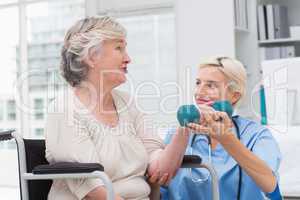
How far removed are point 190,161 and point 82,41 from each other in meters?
0.55

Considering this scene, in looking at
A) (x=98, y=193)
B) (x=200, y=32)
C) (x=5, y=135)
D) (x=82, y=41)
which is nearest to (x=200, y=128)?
(x=98, y=193)

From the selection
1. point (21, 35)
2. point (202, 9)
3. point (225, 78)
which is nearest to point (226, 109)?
point (225, 78)

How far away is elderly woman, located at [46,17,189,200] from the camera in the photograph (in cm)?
147

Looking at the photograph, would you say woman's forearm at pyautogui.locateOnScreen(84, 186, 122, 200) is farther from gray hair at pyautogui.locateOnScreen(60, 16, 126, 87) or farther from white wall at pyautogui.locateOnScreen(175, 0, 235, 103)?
white wall at pyautogui.locateOnScreen(175, 0, 235, 103)

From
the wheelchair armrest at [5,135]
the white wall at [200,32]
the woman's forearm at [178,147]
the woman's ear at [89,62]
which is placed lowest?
Answer: the woman's forearm at [178,147]

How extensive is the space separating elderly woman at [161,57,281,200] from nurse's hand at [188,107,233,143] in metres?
0.03

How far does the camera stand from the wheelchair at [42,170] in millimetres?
1329

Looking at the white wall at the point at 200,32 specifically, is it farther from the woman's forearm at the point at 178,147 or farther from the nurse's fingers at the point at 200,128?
the nurse's fingers at the point at 200,128

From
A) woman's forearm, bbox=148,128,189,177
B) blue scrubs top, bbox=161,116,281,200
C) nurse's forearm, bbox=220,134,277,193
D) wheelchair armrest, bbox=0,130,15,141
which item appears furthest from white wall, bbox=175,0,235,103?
wheelchair armrest, bbox=0,130,15,141

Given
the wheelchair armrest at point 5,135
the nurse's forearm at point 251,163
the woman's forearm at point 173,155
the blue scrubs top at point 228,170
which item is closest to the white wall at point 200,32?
the blue scrubs top at point 228,170

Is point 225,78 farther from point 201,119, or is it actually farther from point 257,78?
point 257,78

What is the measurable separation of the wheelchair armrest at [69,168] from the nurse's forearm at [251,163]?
0.41 metres

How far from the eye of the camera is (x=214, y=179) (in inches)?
60.6

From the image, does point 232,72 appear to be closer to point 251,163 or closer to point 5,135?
point 251,163
